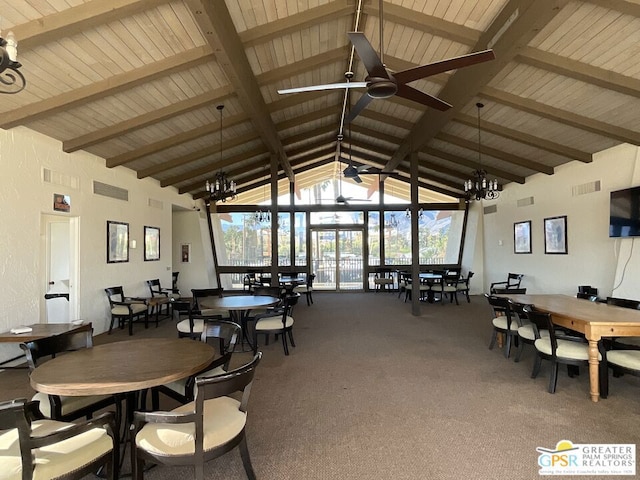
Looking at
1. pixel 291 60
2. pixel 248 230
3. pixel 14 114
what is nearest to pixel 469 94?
pixel 291 60

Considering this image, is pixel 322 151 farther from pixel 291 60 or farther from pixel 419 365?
pixel 419 365

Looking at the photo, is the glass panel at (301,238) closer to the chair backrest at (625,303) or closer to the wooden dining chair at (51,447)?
the chair backrest at (625,303)

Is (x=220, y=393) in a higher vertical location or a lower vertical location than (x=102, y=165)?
lower

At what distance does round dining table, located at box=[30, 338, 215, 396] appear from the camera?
1.90 m

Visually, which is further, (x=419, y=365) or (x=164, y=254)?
(x=164, y=254)

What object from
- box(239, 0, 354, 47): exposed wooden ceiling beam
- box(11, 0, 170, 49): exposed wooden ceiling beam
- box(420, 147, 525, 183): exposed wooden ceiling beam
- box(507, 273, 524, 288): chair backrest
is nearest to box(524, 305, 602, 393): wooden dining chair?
box(239, 0, 354, 47): exposed wooden ceiling beam

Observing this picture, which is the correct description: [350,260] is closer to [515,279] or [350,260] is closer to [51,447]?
[515,279]

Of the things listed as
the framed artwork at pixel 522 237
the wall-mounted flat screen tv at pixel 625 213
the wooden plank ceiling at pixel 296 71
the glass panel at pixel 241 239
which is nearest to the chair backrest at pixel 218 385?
the wooden plank ceiling at pixel 296 71

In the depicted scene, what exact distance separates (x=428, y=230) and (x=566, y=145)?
18.1 ft

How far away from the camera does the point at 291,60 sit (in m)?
5.29

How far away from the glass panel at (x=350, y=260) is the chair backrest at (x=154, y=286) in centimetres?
569

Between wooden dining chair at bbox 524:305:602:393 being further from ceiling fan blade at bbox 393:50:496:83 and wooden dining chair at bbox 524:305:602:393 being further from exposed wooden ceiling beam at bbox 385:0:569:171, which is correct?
exposed wooden ceiling beam at bbox 385:0:569:171

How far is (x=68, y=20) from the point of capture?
10.4 ft

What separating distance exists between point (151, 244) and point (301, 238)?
4.89m
